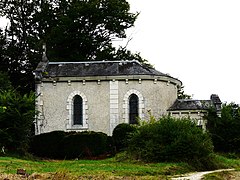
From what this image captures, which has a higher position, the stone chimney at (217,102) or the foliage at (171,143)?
the stone chimney at (217,102)

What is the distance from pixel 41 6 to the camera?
45.5m

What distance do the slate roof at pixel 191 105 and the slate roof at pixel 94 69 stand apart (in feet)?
7.29

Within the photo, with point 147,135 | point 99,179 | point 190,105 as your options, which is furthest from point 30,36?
point 99,179

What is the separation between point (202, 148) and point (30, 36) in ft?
94.3

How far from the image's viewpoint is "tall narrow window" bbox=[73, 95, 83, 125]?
3012cm

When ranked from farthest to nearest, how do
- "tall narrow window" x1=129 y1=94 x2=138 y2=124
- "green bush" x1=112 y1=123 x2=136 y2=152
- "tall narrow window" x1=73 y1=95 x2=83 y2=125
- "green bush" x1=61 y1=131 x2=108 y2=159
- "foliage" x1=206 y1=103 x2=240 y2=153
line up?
"tall narrow window" x1=73 y1=95 x2=83 y2=125, "tall narrow window" x1=129 y1=94 x2=138 y2=124, "foliage" x1=206 y1=103 x2=240 y2=153, "green bush" x1=112 y1=123 x2=136 y2=152, "green bush" x1=61 y1=131 x2=108 y2=159

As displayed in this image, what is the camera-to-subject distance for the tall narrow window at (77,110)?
30125 mm

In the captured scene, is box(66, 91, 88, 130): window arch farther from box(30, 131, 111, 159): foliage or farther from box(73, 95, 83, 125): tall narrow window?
box(30, 131, 111, 159): foliage

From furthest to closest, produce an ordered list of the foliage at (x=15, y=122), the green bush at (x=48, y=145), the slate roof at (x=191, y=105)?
the slate roof at (x=191, y=105) → the green bush at (x=48, y=145) → the foliage at (x=15, y=122)

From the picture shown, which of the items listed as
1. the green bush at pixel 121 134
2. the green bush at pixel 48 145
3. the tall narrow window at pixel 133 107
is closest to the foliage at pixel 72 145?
the green bush at pixel 48 145

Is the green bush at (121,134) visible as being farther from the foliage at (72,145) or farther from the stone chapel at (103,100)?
the stone chapel at (103,100)

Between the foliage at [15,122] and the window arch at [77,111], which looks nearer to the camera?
the foliage at [15,122]

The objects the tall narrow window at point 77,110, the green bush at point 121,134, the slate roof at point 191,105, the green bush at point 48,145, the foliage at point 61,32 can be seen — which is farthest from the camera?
the foliage at point 61,32

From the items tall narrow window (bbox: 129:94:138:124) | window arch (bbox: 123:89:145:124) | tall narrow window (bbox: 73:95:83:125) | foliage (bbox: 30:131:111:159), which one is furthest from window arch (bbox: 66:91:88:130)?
foliage (bbox: 30:131:111:159)
